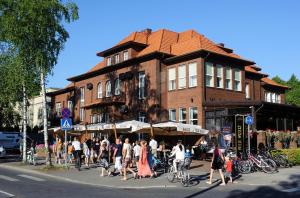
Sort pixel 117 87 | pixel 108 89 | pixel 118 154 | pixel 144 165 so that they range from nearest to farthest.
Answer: pixel 144 165, pixel 118 154, pixel 117 87, pixel 108 89

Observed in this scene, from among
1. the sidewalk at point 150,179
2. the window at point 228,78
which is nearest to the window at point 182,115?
the window at point 228,78

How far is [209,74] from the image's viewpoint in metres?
33.6

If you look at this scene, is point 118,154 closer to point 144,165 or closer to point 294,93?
point 144,165

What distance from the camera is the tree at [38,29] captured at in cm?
2409

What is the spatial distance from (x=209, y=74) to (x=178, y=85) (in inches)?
104

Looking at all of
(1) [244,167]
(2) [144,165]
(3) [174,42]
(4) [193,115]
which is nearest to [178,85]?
(4) [193,115]

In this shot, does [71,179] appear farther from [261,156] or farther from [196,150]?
[196,150]

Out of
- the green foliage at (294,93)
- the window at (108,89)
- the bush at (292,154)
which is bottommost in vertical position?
the bush at (292,154)

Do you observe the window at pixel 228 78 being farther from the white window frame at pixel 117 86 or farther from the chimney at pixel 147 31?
the chimney at pixel 147 31

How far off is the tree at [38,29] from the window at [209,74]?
466 inches

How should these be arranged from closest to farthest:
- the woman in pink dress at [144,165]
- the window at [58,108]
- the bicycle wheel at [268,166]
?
the woman in pink dress at [144,165] < the bicycle wheel at [268,166] < the window at [58,108]

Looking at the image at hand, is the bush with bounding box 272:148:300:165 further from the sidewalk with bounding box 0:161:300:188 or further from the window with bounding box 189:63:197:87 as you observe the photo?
the window with bounding box 189:63:197:87

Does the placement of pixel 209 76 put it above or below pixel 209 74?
below

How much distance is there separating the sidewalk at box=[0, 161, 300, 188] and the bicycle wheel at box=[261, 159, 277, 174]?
358mm
